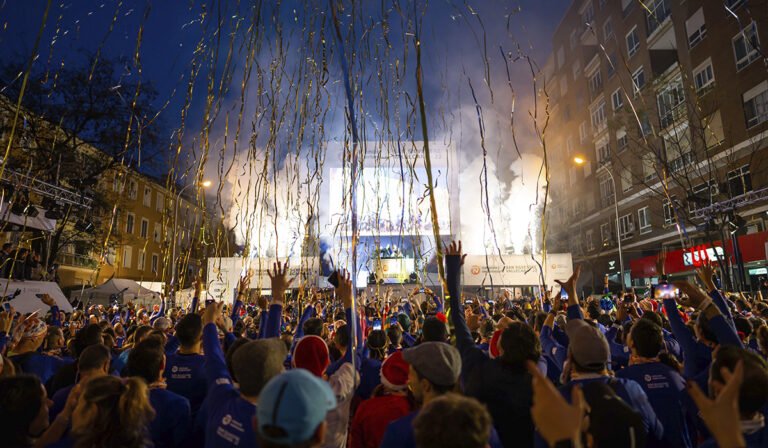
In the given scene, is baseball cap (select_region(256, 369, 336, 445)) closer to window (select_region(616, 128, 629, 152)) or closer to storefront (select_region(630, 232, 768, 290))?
storefront (select_region(630, 232, 768, 290))

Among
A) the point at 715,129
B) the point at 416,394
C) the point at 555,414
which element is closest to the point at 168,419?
the point at 416,394

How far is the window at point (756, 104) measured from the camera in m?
19.8

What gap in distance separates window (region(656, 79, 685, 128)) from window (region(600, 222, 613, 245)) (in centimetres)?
1046

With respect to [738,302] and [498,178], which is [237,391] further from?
[498,178]

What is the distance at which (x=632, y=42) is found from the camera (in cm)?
3084

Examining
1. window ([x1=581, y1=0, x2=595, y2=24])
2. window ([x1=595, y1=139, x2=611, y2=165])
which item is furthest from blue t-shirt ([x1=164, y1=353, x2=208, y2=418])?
window ([x1=581, y1=0, x2=595, y2=24])

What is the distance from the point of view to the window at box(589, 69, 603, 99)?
34.8 meters

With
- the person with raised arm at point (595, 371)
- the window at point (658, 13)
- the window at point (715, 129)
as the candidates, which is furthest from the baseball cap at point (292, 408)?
the window at point (658, 13)

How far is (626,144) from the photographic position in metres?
30.3

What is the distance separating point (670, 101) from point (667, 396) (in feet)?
88.8

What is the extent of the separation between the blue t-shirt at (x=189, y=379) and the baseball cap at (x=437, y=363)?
205 centimetres

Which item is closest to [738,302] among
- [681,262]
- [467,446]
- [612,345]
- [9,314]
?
[612,345]

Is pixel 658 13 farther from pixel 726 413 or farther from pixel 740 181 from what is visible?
pixel 726 413

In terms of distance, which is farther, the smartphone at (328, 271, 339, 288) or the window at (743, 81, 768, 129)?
the window at (743, 81, 768, 129)
